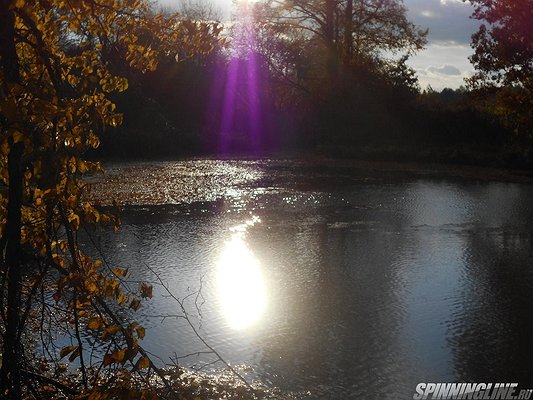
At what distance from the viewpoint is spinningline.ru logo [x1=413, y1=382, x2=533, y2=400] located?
21.6 feet

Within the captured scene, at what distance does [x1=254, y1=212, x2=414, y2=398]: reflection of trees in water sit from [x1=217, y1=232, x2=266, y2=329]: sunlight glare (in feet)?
1.22

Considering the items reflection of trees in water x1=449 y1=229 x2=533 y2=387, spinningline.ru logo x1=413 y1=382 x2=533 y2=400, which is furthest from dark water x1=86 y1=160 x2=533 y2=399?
spinningline.ru logo x1=413 y1=382 x2=533 y2=400

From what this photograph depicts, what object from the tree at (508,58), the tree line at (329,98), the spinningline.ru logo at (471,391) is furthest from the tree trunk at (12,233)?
the tree line at (329,98)

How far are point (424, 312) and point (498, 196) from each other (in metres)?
12.0

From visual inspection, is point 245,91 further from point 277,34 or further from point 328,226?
point 328,226

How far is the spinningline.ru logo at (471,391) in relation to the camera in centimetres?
658

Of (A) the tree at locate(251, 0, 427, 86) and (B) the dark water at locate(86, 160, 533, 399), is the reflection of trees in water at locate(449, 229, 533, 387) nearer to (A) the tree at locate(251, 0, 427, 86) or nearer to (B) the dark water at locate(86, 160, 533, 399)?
(B) the dark water at locate(86, 160, 533, 399)

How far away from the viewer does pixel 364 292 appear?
33.1ft

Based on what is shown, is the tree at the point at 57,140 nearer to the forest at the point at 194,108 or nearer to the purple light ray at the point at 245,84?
the forest at the point at 194,108

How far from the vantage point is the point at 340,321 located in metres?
8.73

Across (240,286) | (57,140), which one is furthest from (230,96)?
(57,140)

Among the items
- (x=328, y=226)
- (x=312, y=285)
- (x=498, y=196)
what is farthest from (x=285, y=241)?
(x=498, y=196)

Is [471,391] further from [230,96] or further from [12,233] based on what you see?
[230,96]

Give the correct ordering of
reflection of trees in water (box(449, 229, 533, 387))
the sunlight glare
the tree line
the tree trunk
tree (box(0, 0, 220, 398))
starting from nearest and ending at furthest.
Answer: tree (box(0, 0, 220, 398)), the tree trunk, reflection of trees in water (box(449, 229, 533, 387)), the sunlight glare, the tree line
